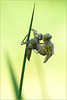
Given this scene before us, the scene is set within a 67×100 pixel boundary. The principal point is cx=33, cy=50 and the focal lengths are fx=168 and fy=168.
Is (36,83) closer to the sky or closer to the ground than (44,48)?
closer to the ground

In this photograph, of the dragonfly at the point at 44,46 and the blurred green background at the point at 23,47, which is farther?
the blurred green background at the point at 23,47

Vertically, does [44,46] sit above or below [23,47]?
below

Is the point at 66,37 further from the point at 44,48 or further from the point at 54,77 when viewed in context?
the point at 44,48

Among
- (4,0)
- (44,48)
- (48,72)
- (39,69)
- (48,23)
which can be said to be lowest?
(48,72)

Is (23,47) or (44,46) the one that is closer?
(44,46)

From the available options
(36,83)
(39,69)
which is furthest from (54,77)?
(39,69)

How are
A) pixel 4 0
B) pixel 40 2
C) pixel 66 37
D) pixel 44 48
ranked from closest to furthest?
pixel 44 48 < pixel 4 0 < pixel 66 37 < pixel 40 2

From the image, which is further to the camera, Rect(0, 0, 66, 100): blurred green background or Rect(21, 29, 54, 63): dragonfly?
Rect(0, 0, 66, 100): blurred green background

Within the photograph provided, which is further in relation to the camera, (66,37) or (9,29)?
(66,37)
